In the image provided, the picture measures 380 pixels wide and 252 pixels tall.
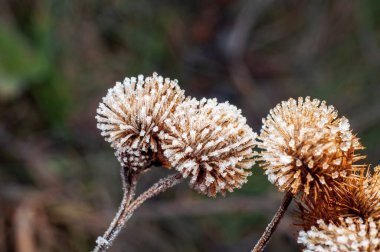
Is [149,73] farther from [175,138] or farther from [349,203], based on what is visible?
[349,203]

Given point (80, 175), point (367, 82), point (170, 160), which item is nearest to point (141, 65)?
point (80, 175)

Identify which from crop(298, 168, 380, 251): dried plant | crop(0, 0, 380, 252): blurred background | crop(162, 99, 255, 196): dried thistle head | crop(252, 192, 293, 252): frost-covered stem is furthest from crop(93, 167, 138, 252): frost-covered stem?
crop(0, 0, 380, 252): blurred background

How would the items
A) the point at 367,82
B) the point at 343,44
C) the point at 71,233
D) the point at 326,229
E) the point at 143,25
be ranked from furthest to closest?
the point at 343,44
the point at 367,82
the point at 143,25
the point at 71,233
the point at 326,229

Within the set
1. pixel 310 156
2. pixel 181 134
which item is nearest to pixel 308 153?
pixel 310 156

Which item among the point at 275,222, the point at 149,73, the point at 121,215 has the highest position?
the point at 149,73

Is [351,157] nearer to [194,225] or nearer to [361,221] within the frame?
[361,221]

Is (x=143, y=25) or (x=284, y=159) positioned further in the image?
(x=143, y=25)
